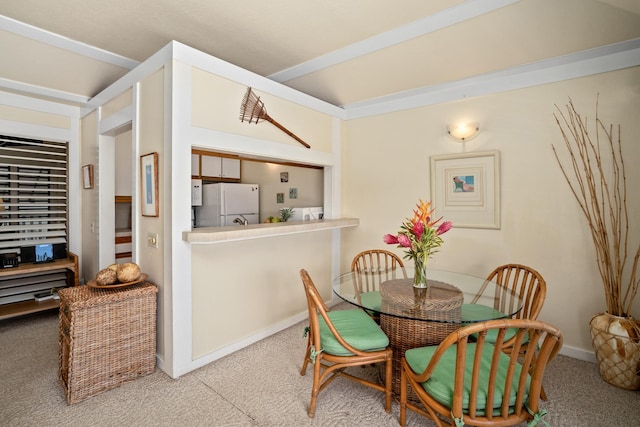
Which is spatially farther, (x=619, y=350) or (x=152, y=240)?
(x=152, y=240)

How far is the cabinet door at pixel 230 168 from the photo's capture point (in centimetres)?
508

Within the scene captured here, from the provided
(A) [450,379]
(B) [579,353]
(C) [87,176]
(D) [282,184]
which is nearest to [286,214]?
(D) [282,184]

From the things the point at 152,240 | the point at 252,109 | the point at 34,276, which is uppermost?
the point at 252,109

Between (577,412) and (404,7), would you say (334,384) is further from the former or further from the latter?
(404,7)

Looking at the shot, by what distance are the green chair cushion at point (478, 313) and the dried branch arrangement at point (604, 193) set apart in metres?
1.16

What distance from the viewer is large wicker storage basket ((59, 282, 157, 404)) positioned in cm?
212

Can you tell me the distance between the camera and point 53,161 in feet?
12.3

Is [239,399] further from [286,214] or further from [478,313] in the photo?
[286,214]

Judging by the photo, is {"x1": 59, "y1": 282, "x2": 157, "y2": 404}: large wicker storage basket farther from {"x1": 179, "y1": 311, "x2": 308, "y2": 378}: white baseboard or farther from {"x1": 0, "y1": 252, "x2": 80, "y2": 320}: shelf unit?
{"x1": 0, "y1": 252, "x2": 80, "y2": 320}: shelf unit

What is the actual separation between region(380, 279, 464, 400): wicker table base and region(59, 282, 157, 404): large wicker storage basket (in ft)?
5.85

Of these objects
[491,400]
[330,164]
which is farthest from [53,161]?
[491,400]

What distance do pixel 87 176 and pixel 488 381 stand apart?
168 inches

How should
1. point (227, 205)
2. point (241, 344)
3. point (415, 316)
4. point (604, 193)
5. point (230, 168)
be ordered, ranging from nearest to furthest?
point (415, 316) → point (604, 193) → point (241, 344) → point (227, 205) → point (230, 168)

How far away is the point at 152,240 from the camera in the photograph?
8.39 feet
